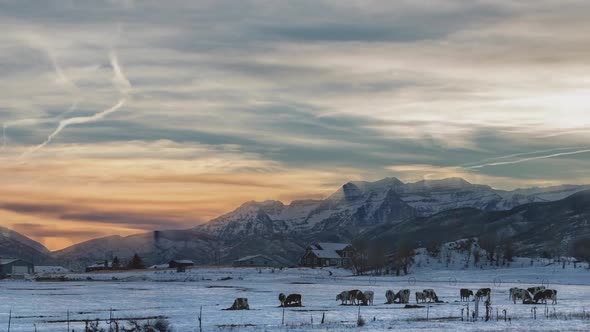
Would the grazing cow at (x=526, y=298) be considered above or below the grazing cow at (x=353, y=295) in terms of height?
below

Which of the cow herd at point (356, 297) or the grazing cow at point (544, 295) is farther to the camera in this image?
the grazing cow at point (544, 295)

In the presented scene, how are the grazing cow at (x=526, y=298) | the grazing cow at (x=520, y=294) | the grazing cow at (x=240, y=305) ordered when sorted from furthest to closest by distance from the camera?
the grazing cow at (x=520, y=294)
the grazing cow at (x=526, y=298)
the grazing cow at (x=240, y=305)

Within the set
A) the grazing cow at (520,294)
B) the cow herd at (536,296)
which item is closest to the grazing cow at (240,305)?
the cow herd at (536,296)

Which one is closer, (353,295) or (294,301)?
(294,301)

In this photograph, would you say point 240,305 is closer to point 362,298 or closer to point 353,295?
point 353,295

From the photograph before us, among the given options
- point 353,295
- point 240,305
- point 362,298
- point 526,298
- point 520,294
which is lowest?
point 526,298

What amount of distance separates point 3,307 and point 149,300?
54.2 feet

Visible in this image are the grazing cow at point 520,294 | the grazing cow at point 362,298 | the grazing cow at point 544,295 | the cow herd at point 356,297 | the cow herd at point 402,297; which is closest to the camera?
the cow herd at point 402,297

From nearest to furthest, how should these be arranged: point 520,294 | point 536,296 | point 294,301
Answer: point 294,301, point 536,296, point 520,294

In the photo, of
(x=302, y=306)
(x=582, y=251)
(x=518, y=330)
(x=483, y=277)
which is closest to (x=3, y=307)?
(x=302, y=306)

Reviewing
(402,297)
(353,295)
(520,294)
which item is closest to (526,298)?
(520,294)

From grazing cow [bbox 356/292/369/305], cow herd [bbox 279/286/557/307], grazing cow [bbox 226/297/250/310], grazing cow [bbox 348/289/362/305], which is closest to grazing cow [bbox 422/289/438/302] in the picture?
cow herd [bbox 279/286/557/307]

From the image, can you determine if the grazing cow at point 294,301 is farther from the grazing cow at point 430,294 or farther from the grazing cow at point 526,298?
the grazing cow at point 526,298

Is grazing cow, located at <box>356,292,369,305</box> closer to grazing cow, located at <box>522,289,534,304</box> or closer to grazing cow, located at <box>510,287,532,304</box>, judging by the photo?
grazing cow, located at <box>522,289,534,304</box>
